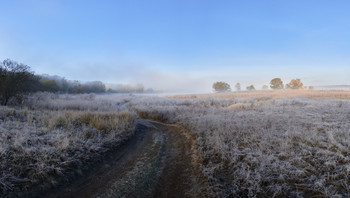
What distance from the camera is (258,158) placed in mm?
4910

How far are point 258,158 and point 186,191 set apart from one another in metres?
2.46

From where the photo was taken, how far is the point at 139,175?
4.96 metres

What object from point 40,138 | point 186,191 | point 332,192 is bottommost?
point 186,191

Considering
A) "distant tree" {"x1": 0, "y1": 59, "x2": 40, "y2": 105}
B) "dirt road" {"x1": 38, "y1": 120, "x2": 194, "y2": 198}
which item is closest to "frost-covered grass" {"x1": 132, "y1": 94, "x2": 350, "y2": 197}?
"dirt road" {"x1": 38, "y1": 120, "x2": 194, "y2": 198}

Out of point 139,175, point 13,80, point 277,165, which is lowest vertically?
point 139,175

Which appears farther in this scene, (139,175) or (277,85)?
(277,85)

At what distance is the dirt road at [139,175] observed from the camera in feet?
13.6

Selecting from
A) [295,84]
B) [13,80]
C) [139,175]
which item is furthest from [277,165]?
[295,84]

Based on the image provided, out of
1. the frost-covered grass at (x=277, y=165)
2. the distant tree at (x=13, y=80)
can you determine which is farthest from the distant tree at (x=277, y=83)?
the distant tree at (x=13, y=80)

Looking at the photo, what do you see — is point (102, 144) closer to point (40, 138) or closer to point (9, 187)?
point (40, 138)

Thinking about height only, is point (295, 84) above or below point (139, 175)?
above

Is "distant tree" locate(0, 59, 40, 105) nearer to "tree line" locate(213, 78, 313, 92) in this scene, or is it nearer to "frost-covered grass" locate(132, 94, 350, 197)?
"frost-covered grass" locate(132, 94, 350, 197)

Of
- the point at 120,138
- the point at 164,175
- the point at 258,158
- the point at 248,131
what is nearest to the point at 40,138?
the point at 120,138

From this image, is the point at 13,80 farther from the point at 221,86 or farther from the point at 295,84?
the point at 295,84
